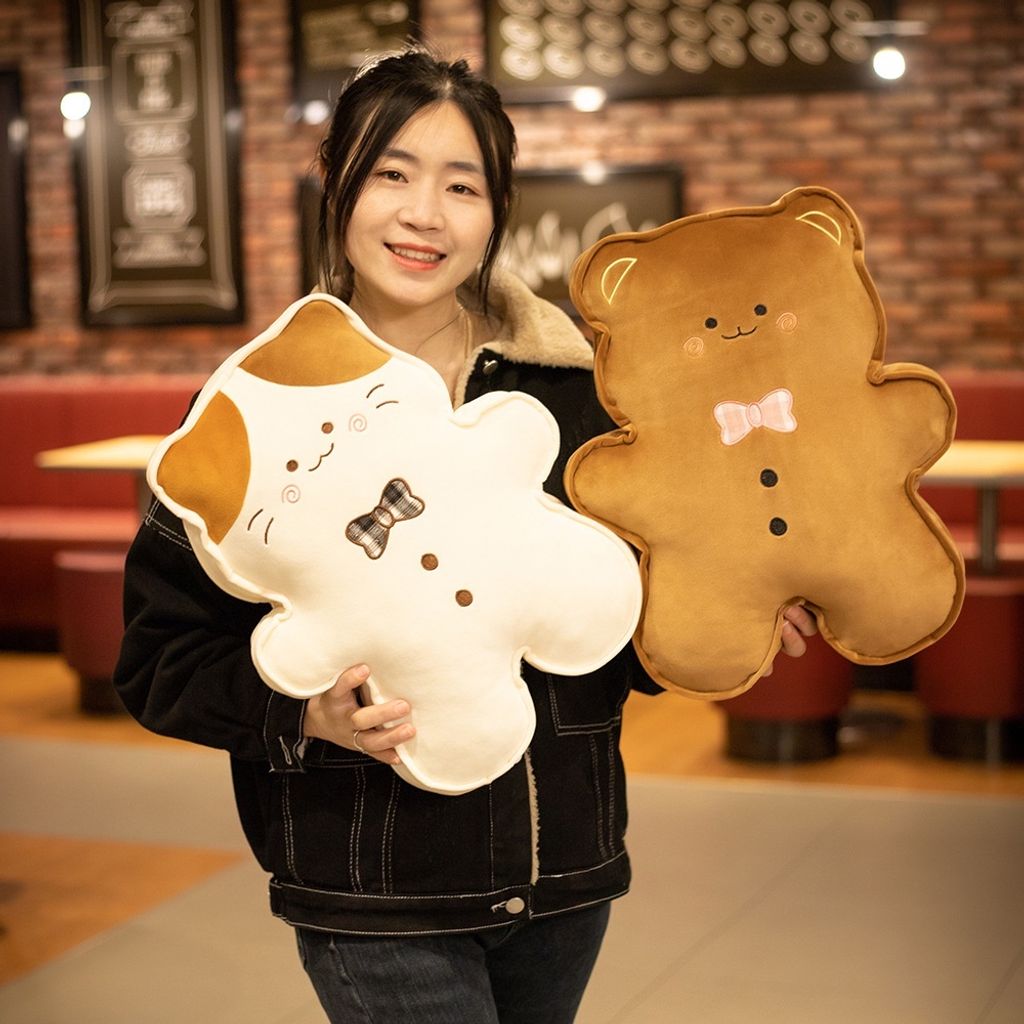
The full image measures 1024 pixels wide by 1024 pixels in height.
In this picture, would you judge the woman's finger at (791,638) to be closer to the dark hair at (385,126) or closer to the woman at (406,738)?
the woman at (406,738)

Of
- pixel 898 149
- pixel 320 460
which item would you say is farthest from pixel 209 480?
pixel 898 149

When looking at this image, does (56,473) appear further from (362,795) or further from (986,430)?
(362,795)

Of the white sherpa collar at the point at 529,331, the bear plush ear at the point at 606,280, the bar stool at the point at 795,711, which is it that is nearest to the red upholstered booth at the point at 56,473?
the bar stool at the point at 795,711

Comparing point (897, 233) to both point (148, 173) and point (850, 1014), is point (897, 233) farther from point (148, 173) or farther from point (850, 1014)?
point (850, 1014)

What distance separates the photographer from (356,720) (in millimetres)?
1296

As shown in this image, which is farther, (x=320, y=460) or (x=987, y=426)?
(x=987, y=426)

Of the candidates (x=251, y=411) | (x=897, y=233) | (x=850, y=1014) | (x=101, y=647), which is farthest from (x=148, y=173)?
(x=251, y=411)

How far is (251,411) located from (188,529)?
0.39 feet

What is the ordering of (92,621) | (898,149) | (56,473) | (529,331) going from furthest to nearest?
(56,473) < (898,149) < (92,621) < (529,331)

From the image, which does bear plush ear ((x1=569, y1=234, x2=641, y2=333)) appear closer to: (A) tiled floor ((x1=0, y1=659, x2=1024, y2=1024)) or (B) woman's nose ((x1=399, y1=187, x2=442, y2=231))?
(B) woman's nose ((x1=399, y1=187, x2=442, y2=231))

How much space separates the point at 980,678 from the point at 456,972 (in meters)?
3.22

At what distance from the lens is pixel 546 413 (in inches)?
55.0

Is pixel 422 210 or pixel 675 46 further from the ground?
pixel 675 46

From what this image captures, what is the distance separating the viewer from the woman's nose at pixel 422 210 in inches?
54.7
